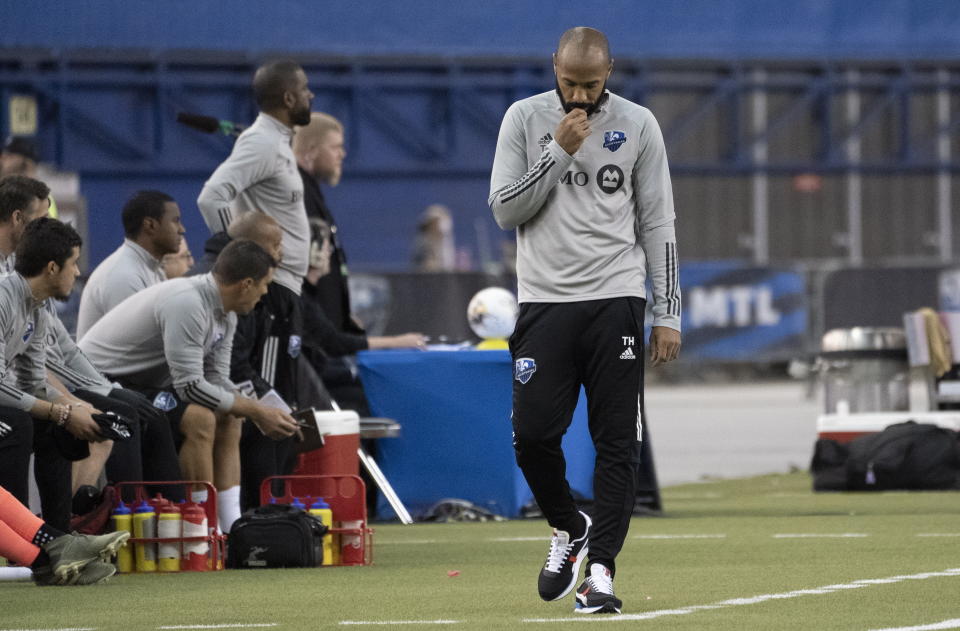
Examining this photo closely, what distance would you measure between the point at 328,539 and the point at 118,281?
1.82 metres

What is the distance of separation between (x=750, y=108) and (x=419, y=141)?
517cm

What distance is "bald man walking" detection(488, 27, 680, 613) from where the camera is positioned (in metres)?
5.88

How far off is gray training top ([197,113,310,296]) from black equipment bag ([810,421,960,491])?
4060mm

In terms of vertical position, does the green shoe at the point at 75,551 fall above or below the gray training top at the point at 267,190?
below

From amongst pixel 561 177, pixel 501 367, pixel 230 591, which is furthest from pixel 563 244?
pixel 501 367

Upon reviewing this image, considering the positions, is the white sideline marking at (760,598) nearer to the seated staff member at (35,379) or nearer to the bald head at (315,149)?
the seated staff member at (35,379)

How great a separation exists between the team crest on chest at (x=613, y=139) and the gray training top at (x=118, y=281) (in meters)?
3.65

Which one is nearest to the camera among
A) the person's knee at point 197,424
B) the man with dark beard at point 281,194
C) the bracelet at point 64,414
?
the bracelet at point 64,414

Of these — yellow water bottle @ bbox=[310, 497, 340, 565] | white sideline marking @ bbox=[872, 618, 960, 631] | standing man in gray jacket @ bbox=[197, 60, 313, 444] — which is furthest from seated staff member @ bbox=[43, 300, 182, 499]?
white sideline marking @ bbox=[872, 618, 960, 631]

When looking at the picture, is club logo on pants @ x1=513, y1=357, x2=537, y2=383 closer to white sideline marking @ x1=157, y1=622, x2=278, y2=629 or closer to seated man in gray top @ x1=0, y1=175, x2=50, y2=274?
white sideline marking @ x1=157, y1=622, x2=278, y2=629

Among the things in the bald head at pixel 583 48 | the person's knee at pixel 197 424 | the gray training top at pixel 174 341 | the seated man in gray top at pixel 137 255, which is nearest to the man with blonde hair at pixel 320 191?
the seated man in gray top at pixel 137 255

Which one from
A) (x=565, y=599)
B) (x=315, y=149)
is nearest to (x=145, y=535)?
(x=565, y=599)

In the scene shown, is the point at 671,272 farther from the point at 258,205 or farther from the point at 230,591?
the point at 258,205

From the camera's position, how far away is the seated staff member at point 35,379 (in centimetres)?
709
